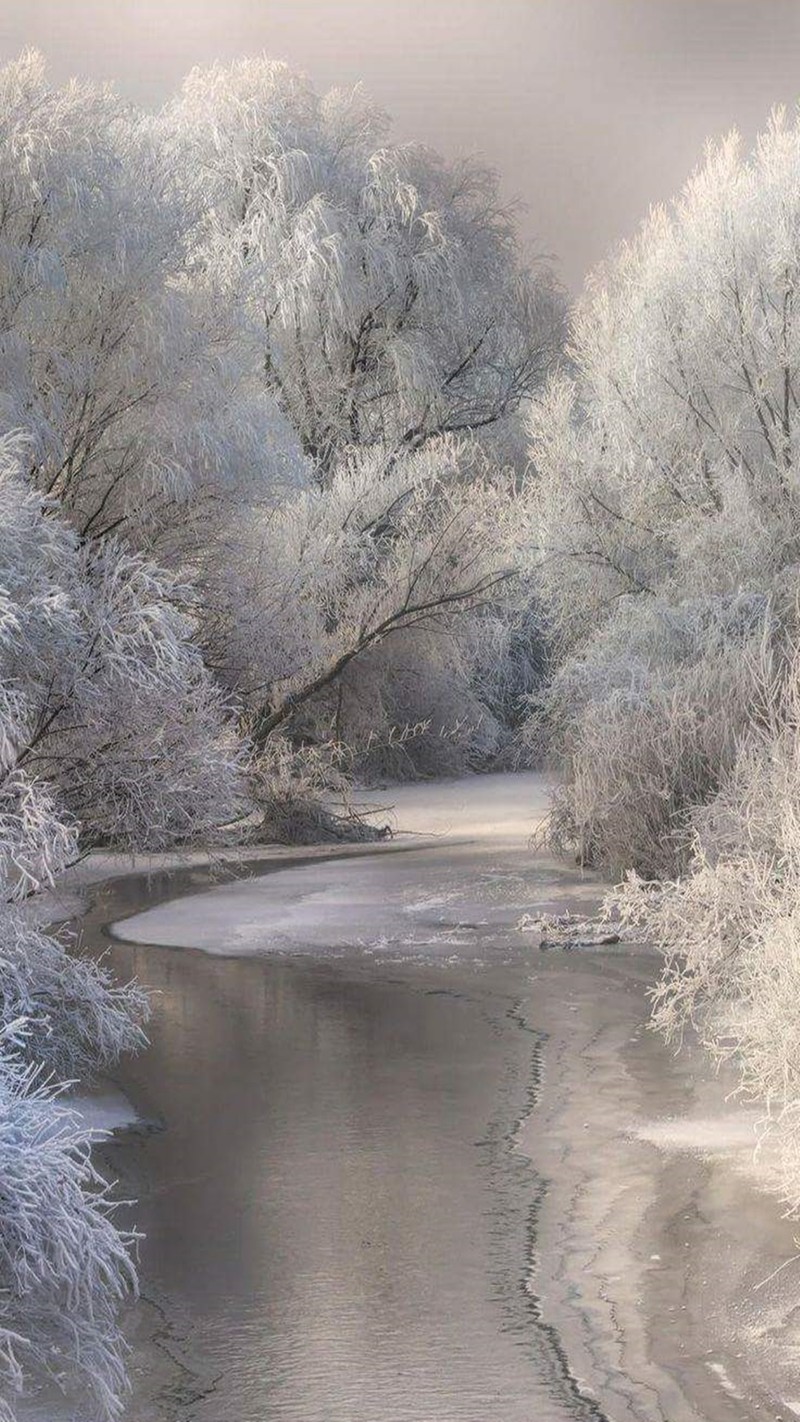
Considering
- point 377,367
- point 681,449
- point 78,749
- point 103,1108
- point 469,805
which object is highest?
point 377,367

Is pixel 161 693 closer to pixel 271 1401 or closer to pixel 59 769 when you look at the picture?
pixel 59 769

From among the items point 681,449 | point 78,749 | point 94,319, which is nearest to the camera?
point 78,749

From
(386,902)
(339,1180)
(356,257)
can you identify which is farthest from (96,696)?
(356,257)

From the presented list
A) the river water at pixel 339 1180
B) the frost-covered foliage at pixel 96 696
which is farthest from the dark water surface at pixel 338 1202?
the frost-covered foliage at pixel 96 696

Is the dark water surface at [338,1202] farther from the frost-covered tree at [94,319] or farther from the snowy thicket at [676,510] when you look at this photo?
the snowy thicket at [676,510]

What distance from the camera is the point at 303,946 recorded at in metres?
12.3

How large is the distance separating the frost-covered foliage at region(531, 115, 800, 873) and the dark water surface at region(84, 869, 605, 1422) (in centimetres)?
543

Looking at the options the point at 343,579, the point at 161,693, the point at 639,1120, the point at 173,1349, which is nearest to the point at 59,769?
the point at 161,693

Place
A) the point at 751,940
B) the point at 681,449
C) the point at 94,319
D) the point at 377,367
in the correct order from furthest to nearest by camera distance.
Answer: the point at 377,367
the point at 681,449
the point at 94,319
the point at 751,940

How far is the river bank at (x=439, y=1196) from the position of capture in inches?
207

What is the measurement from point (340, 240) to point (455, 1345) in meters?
19.3

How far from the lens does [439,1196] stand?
698cm

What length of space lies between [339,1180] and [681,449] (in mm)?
12368

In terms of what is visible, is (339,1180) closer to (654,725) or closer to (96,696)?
(96,696)
